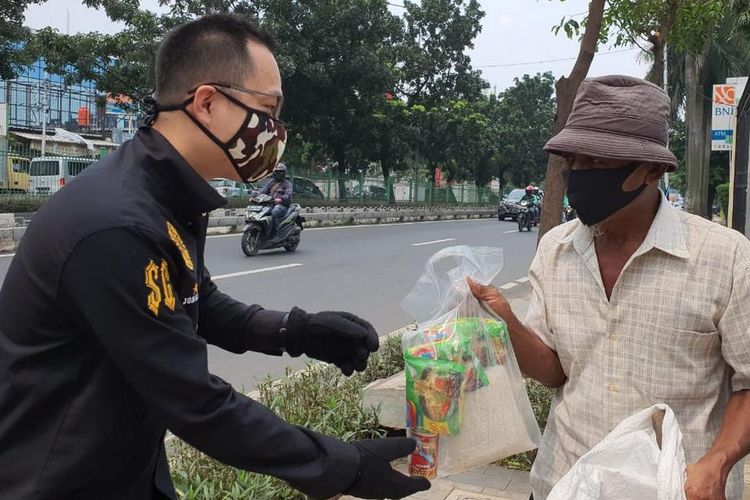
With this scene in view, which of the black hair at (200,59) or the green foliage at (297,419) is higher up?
the black hair at (200,59)

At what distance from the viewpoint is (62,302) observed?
1.20 metres

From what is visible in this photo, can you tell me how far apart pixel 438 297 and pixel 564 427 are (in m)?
0.48

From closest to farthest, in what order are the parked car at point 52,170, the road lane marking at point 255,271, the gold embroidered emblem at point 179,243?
the gold embroidered emblem at point 179,243 < the road lane marking at point 255,271 < the parked car at point 52,170

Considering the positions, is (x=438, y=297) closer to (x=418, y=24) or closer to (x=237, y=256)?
(x=237, y=256)

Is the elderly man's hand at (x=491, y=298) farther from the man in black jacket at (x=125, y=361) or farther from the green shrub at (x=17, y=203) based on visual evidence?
the green shrub at (x=17, y=203)

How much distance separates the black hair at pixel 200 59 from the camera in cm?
152

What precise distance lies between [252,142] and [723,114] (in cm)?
942

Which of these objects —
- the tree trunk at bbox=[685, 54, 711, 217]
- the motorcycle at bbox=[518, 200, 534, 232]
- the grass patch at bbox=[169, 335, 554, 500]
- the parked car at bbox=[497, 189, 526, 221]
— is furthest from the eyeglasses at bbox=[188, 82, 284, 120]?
the parked car at bbox=[497, 189, 526, 221]

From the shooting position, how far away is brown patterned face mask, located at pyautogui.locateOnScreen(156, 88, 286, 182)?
154cm

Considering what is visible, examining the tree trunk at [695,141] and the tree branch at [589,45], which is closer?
the tree branch at [589,45]

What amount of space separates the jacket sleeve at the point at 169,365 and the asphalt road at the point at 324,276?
3.50m

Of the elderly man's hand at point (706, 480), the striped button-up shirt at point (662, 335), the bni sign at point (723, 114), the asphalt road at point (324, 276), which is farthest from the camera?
the bni sign at point (723, 114)

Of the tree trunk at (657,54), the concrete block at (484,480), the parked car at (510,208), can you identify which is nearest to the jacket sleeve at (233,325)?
the concrete block at (484,480)

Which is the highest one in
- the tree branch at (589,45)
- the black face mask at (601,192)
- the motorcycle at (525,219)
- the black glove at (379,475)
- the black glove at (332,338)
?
the tree branch at (589,45)
